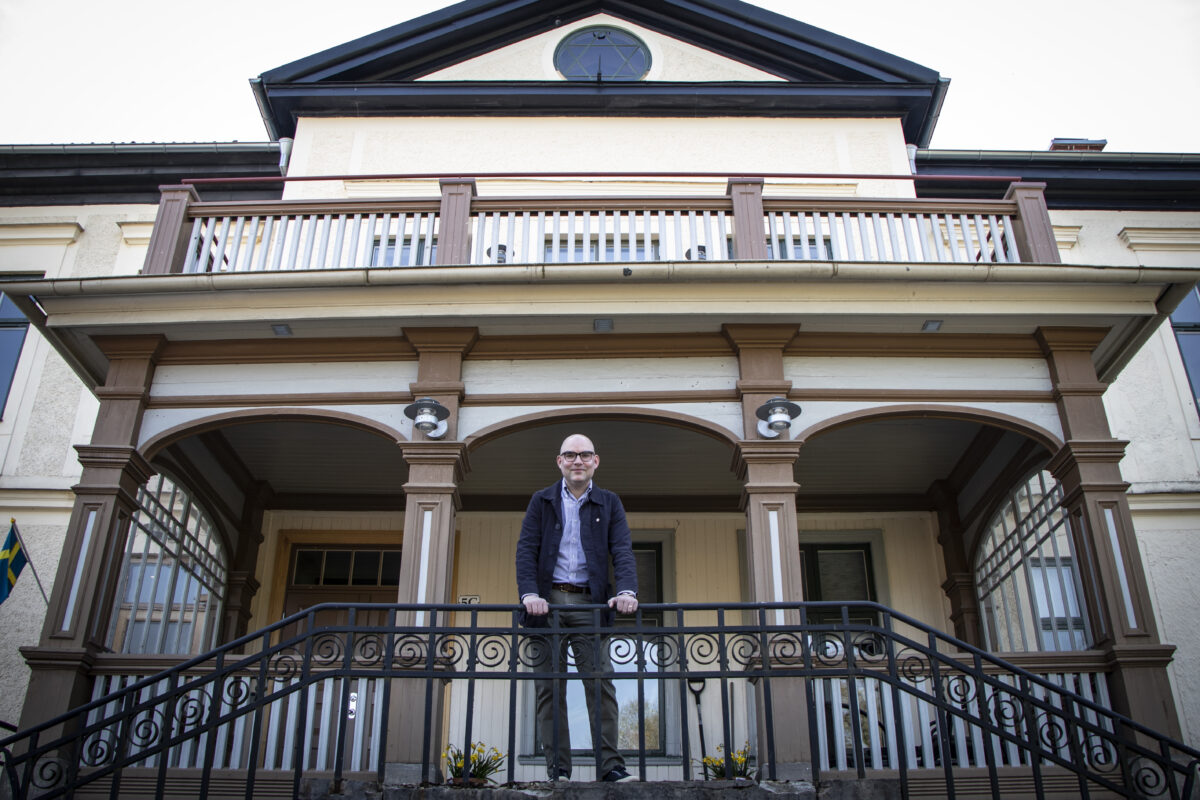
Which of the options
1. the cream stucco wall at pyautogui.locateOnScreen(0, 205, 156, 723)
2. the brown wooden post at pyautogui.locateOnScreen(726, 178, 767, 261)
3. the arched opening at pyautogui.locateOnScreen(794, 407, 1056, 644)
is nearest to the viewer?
the brown wooden post at pyautogui.locateOnScreen(726, 178, 767, 261)

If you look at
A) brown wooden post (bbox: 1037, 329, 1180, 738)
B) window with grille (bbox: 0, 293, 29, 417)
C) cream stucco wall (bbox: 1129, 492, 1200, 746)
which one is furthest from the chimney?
window with grille (bbox: 0, 293, 29, 417)

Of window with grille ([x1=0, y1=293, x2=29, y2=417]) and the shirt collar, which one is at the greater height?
window with grille ([x1=0, y1=293, x2=29, y2=417])

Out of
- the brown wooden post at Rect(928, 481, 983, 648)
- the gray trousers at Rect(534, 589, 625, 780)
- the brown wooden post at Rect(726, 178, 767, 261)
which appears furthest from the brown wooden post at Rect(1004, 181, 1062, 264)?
the gray trousers at Rect(534, 589, 625, 780)

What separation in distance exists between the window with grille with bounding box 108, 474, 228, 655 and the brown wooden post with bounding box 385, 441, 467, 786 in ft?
8.63

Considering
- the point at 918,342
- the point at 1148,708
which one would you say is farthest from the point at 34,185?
the point at 1148,708

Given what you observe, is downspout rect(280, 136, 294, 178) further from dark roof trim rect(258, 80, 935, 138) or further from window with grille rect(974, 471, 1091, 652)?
window with grille rect(974, 471, 1091, 652)

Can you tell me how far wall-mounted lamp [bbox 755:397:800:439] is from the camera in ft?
26.3

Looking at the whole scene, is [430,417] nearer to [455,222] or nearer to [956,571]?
[455,222]

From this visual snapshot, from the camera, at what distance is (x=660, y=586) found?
1091 centimetres

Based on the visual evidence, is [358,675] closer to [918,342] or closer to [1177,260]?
[918,342]

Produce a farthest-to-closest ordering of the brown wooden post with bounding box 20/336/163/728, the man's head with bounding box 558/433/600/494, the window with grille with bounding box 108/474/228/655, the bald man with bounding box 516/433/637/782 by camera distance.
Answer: the window with grille with bounding box 108/474/228/655, the brown wooden post with bounding box 20/336/163/728, the man's head with bounding box 558/433/600/494, the bald man with bounding box 516/433/637/782

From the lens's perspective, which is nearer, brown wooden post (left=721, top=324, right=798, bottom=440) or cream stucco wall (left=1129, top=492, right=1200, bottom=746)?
brown wooden post (left=721, top=324, right=798, bottom=440)

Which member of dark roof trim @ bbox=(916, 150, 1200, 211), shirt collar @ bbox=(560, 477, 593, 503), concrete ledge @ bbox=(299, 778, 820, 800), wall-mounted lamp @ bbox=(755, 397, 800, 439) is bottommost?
concrete ledge @ bbox=(299, 778, 820, 800)

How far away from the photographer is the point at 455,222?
920 centimetres
